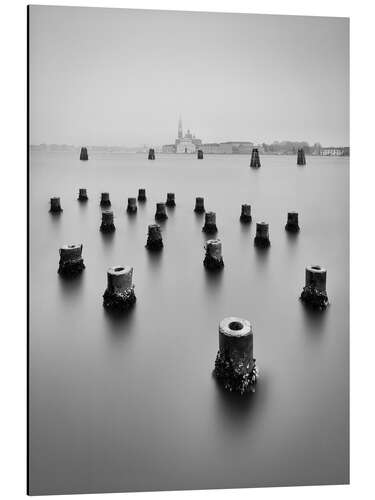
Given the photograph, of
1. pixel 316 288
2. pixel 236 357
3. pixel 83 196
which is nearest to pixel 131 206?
pixel 83 196

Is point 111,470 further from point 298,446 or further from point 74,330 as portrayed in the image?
point 74,330

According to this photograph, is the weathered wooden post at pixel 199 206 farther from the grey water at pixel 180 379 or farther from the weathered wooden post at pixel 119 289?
the weathered wooden post at pixel 119 289

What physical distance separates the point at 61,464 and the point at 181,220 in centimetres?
843

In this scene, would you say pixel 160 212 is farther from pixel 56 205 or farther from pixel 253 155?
pixel 253 155

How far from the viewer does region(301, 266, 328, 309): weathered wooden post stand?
4773 millimetres

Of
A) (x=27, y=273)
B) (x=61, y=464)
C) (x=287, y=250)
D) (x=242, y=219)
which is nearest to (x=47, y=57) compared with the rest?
(x=27, y=273)

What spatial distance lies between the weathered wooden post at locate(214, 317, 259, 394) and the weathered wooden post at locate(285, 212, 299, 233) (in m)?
5.95

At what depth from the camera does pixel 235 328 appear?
3412 millimetres

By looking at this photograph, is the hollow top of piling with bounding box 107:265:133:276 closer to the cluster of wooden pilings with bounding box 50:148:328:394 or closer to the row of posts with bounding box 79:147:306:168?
the cluster of wooden pilings with bounding box 50:148:328:394

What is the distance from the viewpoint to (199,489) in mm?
3107

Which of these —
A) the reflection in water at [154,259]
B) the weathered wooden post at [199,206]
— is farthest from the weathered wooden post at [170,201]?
the reflection in water at [154,259]

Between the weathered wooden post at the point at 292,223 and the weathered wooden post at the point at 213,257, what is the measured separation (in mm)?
2825

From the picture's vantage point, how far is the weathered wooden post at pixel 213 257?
6.85 metres

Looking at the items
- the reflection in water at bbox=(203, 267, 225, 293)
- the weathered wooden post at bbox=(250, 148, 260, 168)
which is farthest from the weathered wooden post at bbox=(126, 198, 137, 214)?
the weathered wooden post at bbox=(250, 148, 260, 168)
